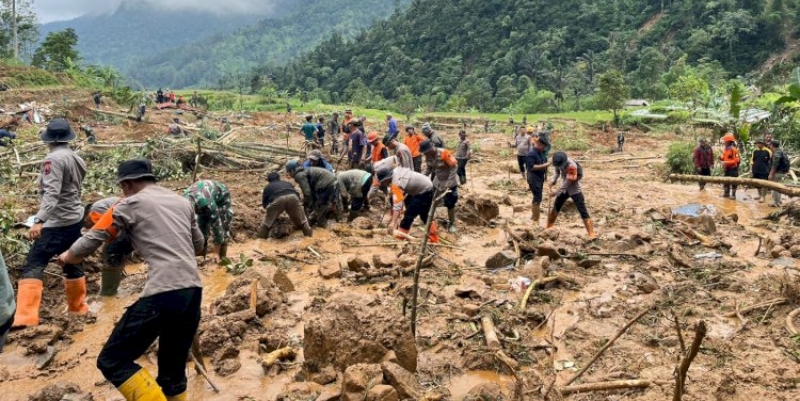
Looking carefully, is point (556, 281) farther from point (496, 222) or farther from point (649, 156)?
point (649, 156)

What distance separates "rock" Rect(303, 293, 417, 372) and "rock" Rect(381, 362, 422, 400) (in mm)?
283

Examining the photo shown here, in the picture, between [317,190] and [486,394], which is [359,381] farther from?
[317,190]

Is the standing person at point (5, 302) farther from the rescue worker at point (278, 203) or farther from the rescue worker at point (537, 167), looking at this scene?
the rescue worker at point (537, 167)

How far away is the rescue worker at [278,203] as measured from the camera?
25.2 feet

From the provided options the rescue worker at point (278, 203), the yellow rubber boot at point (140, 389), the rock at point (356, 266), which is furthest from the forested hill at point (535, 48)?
the yellow rubber boot at point (140, 389)

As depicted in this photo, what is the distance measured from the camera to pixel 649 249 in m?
6.82

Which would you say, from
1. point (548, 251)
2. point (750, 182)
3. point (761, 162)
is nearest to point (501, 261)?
point (548, 251)

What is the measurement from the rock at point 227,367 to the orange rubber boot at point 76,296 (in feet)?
5.85

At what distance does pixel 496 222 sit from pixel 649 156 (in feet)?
40.0

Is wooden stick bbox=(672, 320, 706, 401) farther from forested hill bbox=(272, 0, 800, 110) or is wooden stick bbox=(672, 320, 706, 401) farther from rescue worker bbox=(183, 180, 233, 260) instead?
forested hill bbox=(272, 0, 800, 110)

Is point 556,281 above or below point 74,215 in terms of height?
below

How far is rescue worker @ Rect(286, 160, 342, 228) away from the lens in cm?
820

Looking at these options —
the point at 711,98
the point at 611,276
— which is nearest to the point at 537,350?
the point at 611,276

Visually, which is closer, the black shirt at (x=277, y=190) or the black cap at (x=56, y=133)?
the black cap at (x=56, y=133)
